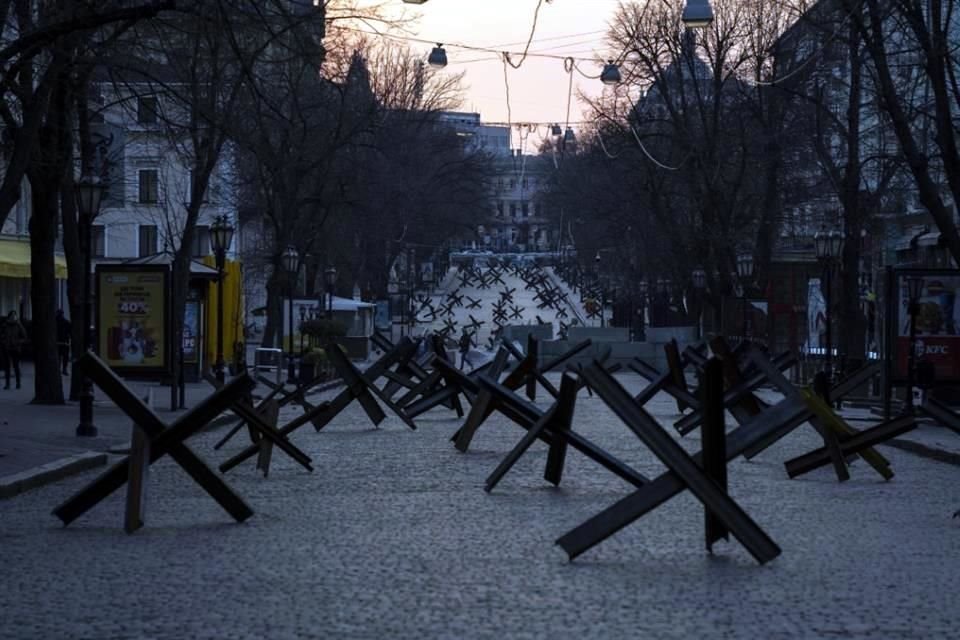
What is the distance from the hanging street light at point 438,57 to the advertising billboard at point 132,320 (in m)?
14.1

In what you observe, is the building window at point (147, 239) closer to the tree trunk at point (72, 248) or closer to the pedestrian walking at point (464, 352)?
the pedestrian walking at point (464, 352)

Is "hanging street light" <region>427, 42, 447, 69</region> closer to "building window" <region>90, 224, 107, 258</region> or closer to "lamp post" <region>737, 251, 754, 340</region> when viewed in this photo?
"lamp post" <region>737, 251, 754, 340</region>

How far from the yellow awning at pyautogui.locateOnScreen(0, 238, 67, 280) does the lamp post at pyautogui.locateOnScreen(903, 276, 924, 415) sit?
26.1m

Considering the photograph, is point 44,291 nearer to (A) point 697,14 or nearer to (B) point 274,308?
(A) point 697,14

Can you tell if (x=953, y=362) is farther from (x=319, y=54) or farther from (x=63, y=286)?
(x=63, y=286)

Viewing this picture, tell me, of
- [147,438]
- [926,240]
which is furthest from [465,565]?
[926,240]

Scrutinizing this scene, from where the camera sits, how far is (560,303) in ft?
349

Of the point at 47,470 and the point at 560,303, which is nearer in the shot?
the point at 47,470

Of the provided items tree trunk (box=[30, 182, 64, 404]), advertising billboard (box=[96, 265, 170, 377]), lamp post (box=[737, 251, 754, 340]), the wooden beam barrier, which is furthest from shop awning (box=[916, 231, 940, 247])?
the wooden beam barrier

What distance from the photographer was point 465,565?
9641 mm

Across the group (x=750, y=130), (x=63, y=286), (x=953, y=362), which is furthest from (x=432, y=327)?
(x=953, y=362)

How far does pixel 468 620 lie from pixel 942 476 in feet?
35.9

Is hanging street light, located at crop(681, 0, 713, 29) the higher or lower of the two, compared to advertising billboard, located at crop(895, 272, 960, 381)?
higher

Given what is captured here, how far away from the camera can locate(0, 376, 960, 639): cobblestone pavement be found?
7770 mm
